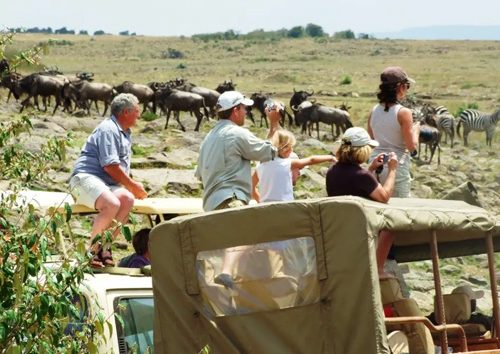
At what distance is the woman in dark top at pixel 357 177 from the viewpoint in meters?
Answer: 8.04

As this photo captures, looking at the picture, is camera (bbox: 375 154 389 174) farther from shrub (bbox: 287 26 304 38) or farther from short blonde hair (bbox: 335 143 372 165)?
shrub (bbox: 287 26 304 38)

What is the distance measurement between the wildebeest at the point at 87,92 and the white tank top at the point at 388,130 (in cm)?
2844

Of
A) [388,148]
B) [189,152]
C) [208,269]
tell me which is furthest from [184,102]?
[208,269]

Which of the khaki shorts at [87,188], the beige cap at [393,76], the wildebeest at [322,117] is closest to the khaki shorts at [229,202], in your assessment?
the khaki shorts at [87,188]

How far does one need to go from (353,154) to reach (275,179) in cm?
152

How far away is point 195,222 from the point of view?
7395 millimetres

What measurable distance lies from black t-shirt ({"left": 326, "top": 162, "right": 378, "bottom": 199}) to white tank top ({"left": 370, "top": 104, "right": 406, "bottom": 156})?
5.74ft

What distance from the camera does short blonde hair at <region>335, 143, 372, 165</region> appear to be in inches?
327

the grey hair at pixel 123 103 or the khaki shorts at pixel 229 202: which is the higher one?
the grey hair at pixel 123 103

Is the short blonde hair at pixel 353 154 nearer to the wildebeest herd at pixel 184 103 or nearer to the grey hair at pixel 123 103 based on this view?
the grey hair at pixel 123 103

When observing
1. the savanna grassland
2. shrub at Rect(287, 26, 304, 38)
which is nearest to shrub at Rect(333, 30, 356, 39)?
shrub at Rect(287, 26, 304, 38)

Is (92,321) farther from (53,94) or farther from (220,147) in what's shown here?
(53,94)

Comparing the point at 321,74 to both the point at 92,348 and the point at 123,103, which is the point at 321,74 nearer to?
the point at 123,103

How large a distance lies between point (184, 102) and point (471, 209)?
2794cm
